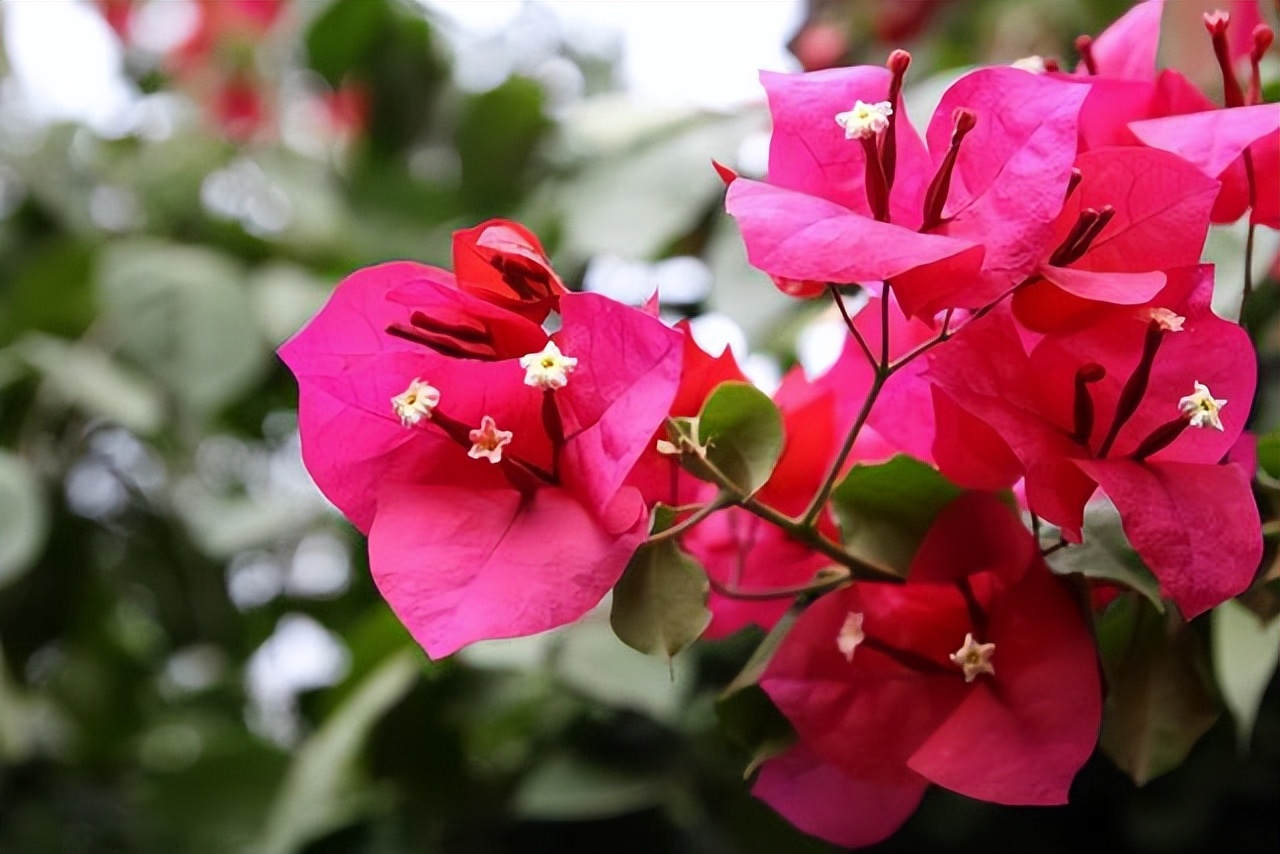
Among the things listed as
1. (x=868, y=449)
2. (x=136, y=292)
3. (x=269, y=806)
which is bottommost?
(x=269, y=806)

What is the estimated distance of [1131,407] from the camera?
29 cm

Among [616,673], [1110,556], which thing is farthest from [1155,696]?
[616,673]

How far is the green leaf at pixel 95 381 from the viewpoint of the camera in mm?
738

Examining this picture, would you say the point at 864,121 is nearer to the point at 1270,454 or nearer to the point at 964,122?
the point at 964,122

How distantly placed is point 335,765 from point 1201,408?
48cm

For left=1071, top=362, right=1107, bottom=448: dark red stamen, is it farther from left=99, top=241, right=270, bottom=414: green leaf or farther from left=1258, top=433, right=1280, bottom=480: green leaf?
left=99, top=241, right=270, bottom=414: green leaf

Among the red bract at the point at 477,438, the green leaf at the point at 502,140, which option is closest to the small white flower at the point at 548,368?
the red bract at the point at 477,438

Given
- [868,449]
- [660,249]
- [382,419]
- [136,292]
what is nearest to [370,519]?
[382,419]

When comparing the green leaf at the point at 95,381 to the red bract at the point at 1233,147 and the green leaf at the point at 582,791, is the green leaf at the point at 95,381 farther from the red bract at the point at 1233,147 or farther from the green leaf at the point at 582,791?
the red bract at the point at 1233,147

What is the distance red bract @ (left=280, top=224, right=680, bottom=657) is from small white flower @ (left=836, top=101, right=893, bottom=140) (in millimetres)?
60

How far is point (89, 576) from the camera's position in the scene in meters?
0.89

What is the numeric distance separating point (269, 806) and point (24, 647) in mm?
211

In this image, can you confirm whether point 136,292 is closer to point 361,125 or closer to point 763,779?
point 361,125

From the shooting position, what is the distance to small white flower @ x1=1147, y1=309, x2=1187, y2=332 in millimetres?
275
